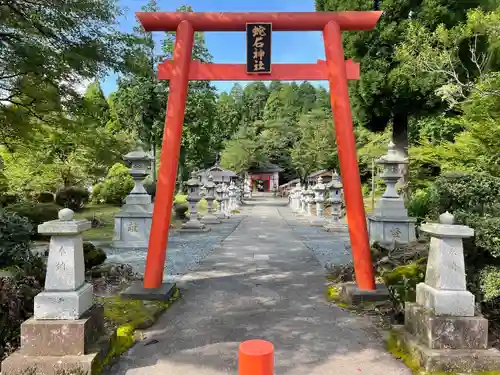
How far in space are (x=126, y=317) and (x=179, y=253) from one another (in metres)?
4.55

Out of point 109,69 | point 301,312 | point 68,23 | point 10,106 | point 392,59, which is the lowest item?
point 301,312

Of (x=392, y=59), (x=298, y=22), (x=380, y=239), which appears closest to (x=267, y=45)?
(x=298, y=22)

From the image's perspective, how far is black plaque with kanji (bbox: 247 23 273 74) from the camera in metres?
5.16

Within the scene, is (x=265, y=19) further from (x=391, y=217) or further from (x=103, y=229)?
(x=103, y=229)

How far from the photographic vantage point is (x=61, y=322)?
288 cm

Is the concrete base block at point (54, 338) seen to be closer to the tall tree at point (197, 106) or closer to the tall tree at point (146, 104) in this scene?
the tall tree at point (146, 104)

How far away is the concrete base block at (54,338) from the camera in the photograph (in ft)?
9.34

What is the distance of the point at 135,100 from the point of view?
76.2ft

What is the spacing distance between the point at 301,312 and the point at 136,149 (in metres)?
7.99

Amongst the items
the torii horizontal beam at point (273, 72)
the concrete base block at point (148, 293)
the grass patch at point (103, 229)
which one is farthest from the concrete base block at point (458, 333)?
the grass patch at point (103, 229)

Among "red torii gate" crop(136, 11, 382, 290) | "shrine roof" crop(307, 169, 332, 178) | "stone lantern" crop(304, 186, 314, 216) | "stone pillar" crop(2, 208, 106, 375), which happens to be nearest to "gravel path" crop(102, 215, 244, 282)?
"red torii gate" crop(136, 11, 382, 290)

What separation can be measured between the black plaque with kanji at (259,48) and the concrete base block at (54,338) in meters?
4.05

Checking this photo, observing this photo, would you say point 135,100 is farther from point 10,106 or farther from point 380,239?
point 380,239

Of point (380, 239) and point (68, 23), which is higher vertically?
point (68, 23)
